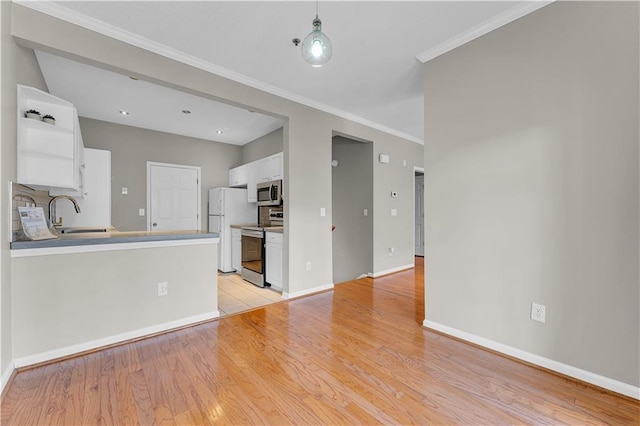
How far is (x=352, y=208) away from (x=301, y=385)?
3.47 meters

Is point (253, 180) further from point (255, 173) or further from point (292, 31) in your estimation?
point (292, 31)

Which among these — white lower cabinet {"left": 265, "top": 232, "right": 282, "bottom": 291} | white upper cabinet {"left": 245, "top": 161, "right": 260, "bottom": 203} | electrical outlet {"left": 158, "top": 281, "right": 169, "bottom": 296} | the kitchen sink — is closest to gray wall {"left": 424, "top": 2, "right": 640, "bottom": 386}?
white lower cabinet {"left": 265, "top": 232, "right": 282, "bottom": 291}

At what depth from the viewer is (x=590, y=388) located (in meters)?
1.71

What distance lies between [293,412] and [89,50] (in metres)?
2.95

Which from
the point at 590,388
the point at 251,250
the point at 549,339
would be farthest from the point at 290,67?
the point at 590,388

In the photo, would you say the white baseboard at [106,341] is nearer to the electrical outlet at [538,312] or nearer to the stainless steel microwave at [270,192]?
the stainless steel microwave at [270,192]

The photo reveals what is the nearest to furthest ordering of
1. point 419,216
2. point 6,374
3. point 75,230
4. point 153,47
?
point 6,374 → point 153,47 → point 75,230 → point 419,216

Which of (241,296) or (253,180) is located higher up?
(253,180)

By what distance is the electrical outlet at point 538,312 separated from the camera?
6.36ft

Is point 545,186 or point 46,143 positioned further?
point 46,143

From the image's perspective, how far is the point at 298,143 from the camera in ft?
11.6

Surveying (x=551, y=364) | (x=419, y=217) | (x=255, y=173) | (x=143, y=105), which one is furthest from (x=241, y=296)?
(x=419, y=217)

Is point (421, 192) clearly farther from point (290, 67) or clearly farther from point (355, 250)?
point (290, 67)

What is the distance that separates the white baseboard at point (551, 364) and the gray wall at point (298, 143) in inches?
71.2
